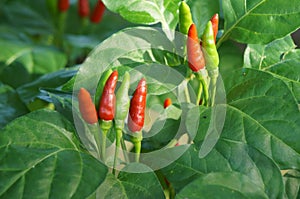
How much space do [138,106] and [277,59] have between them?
242 millimetres

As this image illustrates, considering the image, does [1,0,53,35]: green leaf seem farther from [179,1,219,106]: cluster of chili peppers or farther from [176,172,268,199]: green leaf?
[176,172,268,199]: green leaf

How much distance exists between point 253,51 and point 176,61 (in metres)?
0.12

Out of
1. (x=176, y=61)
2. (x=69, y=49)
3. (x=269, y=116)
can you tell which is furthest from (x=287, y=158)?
(x=69, y=49)

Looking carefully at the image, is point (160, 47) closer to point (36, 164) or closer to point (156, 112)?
point (156, 112)

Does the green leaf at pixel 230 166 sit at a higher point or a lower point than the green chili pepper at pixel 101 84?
lower

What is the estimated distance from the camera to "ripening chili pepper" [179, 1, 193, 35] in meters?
0.68

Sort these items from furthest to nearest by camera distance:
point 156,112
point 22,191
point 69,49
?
1. point 69,49
2. point 156,112
3. point 22,191

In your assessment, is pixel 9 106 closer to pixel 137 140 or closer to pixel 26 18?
pixel 137 140

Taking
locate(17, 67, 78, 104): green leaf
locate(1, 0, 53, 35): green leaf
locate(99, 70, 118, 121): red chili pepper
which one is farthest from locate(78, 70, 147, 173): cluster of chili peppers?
locate(1, 0, 53, 35): green leaf

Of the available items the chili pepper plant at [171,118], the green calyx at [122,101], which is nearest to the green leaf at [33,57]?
the chili pepper plant at [171,118]

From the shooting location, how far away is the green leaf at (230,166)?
2.05 ft

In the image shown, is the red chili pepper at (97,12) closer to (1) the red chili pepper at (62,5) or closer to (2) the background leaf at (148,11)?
(1) the red chili pepper at (62,5)

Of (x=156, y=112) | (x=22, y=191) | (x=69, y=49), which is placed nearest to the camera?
(x=22, y=191)

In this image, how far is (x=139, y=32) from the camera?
734 millimetres
